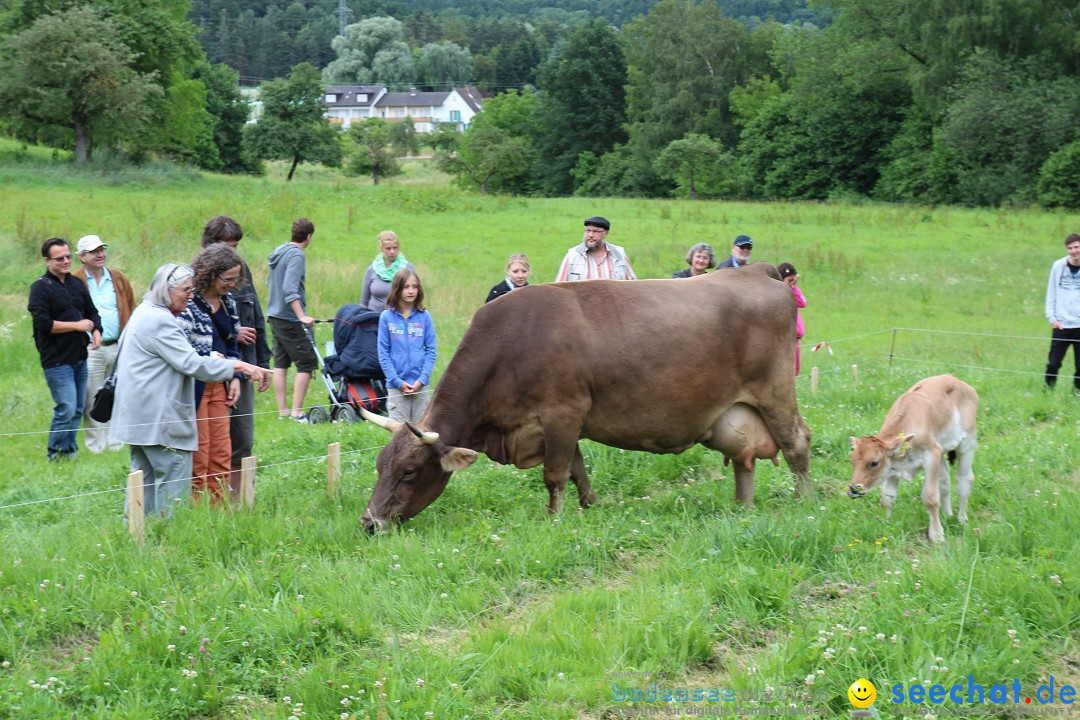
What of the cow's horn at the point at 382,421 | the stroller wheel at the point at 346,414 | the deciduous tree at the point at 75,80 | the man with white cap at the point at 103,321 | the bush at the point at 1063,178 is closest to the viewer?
the cow's horn at the point at 382,421

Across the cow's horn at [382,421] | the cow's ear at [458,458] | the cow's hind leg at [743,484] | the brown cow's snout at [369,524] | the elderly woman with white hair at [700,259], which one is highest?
the elderly woman with white hair at [700,259]

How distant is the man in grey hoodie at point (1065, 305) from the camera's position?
41.0 ft

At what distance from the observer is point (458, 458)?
7.31 m

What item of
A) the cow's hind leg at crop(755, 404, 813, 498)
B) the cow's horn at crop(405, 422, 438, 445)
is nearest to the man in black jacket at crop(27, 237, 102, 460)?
the cow's horn at crop(405, 422, 438, 445)

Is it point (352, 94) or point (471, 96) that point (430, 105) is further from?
point (352, 94)

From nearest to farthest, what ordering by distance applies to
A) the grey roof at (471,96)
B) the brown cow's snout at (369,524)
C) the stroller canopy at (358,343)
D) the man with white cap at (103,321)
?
1. the brown cow's snout at (369,524)
2. the man with white cap at (103,321)
3. the stroller canopy at (358,343)
4. the grey roof at (471,96)

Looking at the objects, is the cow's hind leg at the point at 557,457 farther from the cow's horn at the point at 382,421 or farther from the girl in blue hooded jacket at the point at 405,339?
the girl in blue hooded jacket at the point at 405,339

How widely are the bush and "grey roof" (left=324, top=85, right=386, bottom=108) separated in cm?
10616

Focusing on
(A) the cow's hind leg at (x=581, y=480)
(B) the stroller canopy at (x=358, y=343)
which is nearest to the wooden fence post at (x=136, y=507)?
(A) the cow's hind leg at (x=581, y=480)

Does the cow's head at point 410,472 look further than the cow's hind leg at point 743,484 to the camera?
No

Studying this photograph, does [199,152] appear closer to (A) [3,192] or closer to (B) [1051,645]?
(A) [3,192]

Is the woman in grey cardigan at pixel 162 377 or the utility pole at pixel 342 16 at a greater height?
the utility pole at pixel 342 16

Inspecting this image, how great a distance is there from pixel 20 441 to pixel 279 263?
3.38m

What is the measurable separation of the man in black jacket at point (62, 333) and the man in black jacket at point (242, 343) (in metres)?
2.42
